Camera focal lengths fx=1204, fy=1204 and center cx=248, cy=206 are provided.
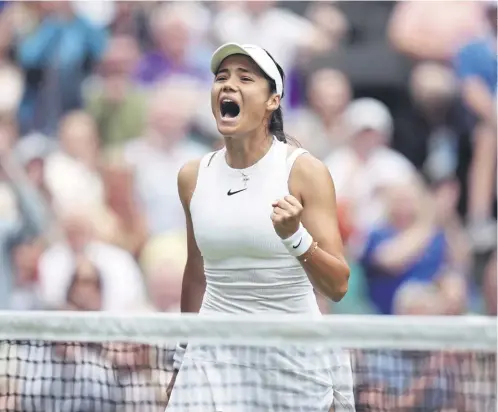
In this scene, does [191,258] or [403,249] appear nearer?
[191,258]

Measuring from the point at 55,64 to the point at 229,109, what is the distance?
449 centimetres

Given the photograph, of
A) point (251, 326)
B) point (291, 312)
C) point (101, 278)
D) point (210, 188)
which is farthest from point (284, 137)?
point (101, 278)

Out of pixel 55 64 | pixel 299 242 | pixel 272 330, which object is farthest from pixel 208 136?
pixel 272 330

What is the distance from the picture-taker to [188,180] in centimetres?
421

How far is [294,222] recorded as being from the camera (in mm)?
3594

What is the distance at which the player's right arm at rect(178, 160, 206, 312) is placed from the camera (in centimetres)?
420

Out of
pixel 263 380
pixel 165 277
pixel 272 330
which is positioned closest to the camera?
pixel 272 330

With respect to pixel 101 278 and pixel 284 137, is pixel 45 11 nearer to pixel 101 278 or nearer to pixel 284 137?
pixel 101 278

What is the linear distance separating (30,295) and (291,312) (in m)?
4.09

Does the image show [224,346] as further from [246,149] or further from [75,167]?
[75,167]

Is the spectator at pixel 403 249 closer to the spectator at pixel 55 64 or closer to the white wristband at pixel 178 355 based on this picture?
the spectator at pixel 55 64

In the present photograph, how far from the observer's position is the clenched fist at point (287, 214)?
3.57 m

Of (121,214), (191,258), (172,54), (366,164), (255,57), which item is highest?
(172,54)

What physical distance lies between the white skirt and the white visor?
0.90 m
